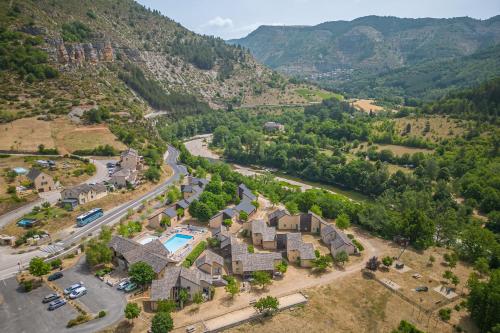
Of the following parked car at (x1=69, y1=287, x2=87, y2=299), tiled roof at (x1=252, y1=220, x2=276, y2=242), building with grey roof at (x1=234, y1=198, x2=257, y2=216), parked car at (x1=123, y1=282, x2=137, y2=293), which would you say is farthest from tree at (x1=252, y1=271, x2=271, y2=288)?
building with grey roof at (x1=234, y1=198, x2=257, y2=216)

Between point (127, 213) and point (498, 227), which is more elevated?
point (127, 213)

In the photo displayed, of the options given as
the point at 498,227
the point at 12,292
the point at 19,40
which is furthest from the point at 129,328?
the point at 19,40

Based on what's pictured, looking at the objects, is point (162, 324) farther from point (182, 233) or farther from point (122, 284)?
point (182, 233)

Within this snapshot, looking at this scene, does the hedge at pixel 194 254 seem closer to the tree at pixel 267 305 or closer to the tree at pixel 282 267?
the tree at pixel 282 267

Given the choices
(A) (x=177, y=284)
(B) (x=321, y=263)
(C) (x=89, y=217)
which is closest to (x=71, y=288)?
(A) (x=177, y=284)

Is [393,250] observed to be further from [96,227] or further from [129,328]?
[96,227]

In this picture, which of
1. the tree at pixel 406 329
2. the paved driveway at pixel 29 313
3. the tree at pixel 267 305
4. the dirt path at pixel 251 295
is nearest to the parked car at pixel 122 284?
the paved driveway at pixel 29 313

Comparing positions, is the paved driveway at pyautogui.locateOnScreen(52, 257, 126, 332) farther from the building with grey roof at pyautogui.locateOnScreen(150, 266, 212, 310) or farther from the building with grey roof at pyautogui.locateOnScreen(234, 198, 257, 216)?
the building with grey roof at pyautogui.locateOnScreen(234, 198, 257, 216)
